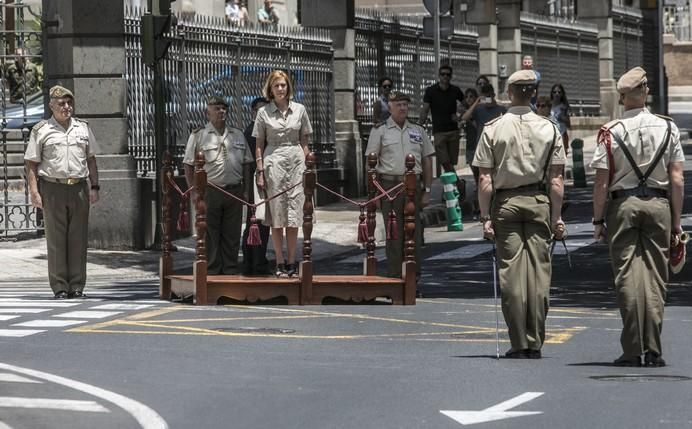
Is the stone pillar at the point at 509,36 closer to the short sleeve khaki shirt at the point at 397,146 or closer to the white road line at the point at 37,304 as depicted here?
the short sleeve khaki shirt at the point at 397,146

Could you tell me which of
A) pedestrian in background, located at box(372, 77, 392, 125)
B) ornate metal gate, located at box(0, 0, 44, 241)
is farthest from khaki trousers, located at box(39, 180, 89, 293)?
pedestrian in background, located at box(372, 77, 392, 125)

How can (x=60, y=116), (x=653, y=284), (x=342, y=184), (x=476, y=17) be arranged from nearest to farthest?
(x=653, y=284) → (x=60, y=116) → (x=342, y=184) → (x=476, y=17)

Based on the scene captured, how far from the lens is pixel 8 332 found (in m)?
14.6

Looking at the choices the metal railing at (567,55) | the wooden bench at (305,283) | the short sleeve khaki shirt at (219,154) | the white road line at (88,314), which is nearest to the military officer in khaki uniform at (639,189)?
the wooden bench at (305,283)

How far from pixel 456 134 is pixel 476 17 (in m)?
11.8

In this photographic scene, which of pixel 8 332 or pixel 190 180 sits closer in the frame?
pixel 8 332

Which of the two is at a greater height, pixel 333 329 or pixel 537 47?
pixel 537 47

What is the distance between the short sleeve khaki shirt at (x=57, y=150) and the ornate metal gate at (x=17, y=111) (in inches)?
228

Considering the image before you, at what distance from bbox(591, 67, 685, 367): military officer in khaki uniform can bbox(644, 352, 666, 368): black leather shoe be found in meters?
0.17

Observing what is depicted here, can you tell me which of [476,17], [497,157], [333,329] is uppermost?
[476,17]

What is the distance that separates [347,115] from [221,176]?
13981mm

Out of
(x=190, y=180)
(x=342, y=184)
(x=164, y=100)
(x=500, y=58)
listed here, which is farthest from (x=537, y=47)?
(x=190, y=180)

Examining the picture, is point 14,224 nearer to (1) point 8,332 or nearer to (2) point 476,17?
(1) point 8,332

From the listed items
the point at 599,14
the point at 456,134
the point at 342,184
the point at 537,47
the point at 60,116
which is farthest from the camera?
the point at 599,14
